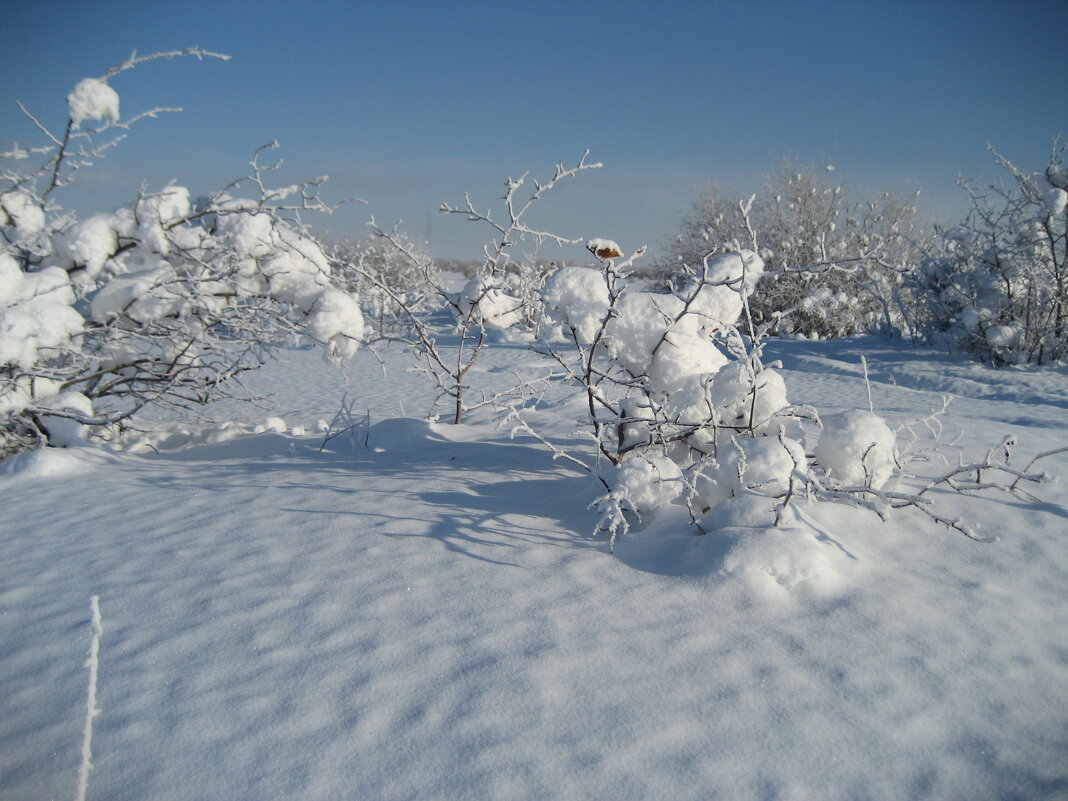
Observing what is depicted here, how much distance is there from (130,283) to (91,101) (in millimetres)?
1211

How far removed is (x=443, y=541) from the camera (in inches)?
104

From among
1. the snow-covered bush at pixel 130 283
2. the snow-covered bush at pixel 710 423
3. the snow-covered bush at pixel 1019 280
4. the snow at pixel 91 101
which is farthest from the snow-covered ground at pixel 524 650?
the snow-covered bush at pixel 1019 280

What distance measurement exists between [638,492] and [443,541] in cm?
83

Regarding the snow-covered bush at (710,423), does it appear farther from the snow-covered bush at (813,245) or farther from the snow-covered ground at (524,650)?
the snow-covered bush at (813,245)

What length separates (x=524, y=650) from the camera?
191 cm

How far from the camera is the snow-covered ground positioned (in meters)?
1.50

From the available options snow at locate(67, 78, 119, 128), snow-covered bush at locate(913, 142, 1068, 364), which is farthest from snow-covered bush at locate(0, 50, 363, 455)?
snow-covered bush at locate(913, 142, 1068, 364)

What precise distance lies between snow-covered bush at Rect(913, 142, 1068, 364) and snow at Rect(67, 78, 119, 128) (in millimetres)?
9557

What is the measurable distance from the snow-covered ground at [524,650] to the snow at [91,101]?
7.86ft

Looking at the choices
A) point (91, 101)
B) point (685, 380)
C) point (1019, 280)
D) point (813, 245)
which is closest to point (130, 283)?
point (91, 101)

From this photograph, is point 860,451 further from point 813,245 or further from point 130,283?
point 813,245

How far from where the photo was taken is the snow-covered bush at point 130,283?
423 cm

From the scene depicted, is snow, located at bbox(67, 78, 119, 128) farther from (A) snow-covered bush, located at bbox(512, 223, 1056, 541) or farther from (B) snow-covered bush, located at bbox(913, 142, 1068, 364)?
(B) snow-covered bush, located at bbox(913, 142, 1068, 364)

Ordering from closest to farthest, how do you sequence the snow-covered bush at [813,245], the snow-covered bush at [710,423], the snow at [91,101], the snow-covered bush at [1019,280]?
the snow-covered bush at [710,423], the snow at [91,101], the snow-covered bush at [1019,280], the snow-covered bush at [813,245]
